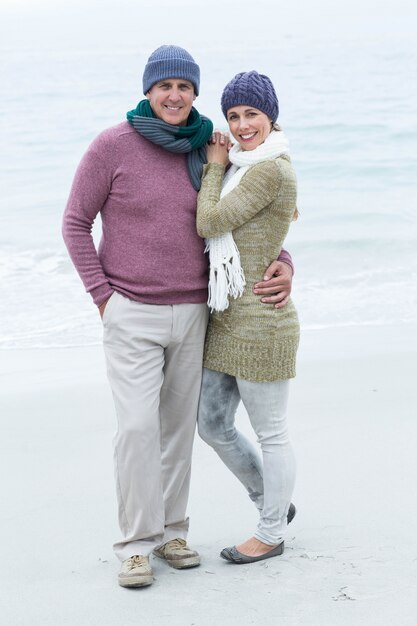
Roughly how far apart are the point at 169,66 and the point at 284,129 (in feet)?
51.7

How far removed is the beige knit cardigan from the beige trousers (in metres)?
0.10

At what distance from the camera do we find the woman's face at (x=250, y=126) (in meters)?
3.14

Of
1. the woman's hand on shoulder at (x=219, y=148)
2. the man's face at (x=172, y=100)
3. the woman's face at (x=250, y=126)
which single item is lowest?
the woman's hand on shoulder at (x=219, y=148)

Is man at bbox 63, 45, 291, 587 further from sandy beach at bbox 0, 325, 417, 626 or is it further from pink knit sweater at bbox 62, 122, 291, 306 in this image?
sandy beach at bbox 0, 325, 417, 626

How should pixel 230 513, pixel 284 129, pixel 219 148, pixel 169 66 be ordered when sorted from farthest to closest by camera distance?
pixel 284 129 → pixel 230 513 → pixel 219 148 → pixel 169 66

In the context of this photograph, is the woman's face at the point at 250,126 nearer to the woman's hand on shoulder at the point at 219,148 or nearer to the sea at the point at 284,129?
the woman's hand on shoulder at the point at 219,148

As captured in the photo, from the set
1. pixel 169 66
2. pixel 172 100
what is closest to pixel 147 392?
pixel 172 100

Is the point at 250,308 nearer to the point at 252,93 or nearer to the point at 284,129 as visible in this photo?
the point at 252,93

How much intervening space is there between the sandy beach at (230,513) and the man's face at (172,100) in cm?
154

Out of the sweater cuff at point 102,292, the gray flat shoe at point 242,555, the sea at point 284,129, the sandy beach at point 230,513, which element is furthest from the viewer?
the sea at point 284,129

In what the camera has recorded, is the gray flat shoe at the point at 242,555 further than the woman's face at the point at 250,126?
Yes

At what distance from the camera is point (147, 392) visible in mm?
3211

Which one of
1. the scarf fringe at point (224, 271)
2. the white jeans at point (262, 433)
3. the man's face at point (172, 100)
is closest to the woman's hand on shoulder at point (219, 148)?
the man's face at point (172, 100)

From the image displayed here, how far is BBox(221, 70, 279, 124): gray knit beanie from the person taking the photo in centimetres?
311
